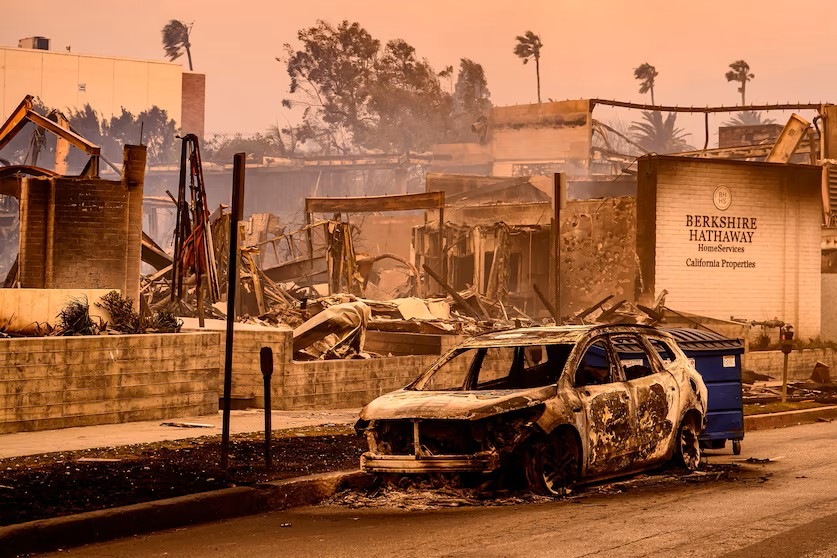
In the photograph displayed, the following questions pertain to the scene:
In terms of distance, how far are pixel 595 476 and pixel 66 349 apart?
786cm

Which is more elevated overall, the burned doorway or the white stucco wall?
the white stucco wall

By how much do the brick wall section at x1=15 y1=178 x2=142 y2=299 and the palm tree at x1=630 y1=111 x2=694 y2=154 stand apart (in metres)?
Answer: 110

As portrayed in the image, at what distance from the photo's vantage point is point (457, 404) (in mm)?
10500

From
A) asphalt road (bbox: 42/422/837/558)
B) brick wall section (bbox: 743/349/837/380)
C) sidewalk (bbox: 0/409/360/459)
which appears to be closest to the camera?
asphalt road (bbox: 42/422/837/558)

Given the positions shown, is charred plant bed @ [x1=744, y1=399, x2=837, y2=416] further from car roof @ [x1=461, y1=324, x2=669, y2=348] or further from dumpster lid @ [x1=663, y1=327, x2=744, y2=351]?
car roof @ [x1=461, y1=324, x2=669, y2=348]

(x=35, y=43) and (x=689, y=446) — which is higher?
(x=35, y=43)

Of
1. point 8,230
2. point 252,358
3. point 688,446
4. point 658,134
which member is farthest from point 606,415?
point 658,134

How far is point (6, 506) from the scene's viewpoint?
9.32 metres

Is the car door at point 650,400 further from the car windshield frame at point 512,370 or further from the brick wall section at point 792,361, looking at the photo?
the brick wall section at point 792,361

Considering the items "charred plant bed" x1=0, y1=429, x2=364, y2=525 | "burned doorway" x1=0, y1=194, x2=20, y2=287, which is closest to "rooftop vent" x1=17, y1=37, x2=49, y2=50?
"burned doorway" x1=0, y1=194, x2=20, y2=287

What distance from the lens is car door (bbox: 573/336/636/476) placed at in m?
10.9

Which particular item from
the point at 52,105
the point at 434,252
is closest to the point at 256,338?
the point at 434,252

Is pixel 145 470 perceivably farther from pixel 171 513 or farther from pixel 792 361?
pixel 792 361

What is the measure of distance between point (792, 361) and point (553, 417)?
25.5m
